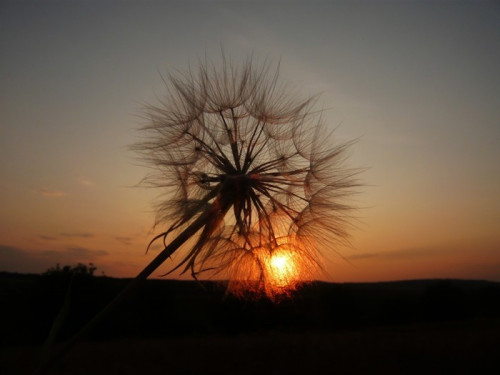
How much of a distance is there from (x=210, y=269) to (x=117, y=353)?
10.7 metres

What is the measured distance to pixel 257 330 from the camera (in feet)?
83.1

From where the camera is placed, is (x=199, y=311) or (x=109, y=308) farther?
(x=199, y=311)

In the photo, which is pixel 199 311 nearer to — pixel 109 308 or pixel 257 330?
pixel 257 330

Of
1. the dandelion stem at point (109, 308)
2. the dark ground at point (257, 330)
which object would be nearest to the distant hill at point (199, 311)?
the dark ground at point (257, 330)

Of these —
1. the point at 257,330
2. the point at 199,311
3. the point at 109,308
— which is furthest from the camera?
the point at 199,311

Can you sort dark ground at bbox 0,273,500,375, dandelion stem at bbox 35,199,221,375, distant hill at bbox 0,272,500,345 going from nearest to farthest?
dandelion stem at bbox 35,199,221,375 < dark ground at bbox 0,273,500,375 < distant hill at bbox 0,272,500,345

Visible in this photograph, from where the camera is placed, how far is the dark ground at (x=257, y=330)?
11.9 m

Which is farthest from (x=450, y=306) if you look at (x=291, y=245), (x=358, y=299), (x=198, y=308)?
(x=291, y=245)

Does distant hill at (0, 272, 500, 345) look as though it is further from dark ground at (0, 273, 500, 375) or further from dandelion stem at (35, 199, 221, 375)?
dandelion stem at (35, 199, 221, 375)

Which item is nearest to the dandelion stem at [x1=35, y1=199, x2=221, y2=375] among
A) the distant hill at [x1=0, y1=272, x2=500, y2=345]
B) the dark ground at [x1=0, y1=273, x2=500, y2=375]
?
the dark ground at [x1=0, y1=273, x2=500, y2=375]

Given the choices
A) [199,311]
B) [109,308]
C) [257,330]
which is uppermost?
[199,311]

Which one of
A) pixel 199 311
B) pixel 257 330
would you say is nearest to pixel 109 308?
pixel 257 330

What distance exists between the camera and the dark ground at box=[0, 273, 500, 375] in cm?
1185

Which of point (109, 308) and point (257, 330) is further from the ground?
point (257, 330)
